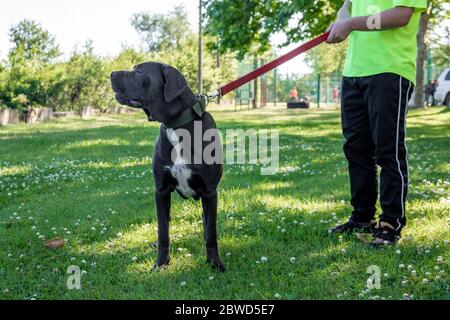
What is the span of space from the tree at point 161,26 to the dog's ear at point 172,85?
71723mm

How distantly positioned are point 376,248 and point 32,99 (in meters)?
20.4

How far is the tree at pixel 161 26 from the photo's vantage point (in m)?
74.9

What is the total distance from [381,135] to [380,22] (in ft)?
2.87

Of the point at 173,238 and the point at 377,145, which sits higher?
the point at 377,145

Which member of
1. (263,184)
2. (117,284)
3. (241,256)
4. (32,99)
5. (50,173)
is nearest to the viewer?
(117,284)

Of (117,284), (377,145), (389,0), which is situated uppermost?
(389,0)

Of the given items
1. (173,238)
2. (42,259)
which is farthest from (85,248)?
(173,238)

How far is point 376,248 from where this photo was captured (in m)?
3.95

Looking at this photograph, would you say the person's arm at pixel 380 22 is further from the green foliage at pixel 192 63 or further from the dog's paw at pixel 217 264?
the green foliage at pixel 192 63

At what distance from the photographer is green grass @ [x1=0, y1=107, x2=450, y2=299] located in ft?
10.8

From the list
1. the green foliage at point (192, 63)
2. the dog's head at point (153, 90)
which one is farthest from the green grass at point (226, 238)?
the green foliage at point (192, 63)

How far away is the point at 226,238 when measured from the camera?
4316 millimetres

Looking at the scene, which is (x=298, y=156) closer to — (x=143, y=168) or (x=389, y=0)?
Answer: (x=143, y=168)

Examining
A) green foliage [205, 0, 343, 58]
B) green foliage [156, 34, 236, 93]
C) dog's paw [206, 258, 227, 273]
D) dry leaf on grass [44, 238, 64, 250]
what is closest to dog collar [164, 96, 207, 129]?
dog's paw [206, 258, 227, 273]
